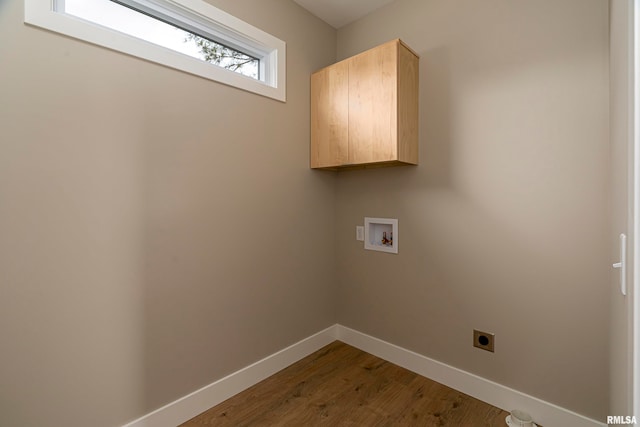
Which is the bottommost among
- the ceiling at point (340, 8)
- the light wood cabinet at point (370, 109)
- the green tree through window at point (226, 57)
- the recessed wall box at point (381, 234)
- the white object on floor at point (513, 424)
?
the white object on floor at point (513, 424)

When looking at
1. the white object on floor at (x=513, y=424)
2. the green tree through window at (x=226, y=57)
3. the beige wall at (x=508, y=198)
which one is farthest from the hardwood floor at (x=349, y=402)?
the green tree through window at (x=226, y=57)

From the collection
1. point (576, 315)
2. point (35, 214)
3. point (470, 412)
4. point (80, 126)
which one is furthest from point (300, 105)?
point (470, 412)

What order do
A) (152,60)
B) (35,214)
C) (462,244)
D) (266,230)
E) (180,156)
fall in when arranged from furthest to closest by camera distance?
(266,230), (462,244), (180,156), (152,60), (35,214)

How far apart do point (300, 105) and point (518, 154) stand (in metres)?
1.48

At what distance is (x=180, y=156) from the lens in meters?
1.65

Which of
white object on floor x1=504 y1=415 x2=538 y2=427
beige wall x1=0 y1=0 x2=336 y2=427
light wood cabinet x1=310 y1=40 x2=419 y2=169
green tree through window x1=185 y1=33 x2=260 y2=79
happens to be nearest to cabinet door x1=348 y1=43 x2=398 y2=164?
light wood cabinet x1=310 y1=40 x2=419 y2=169

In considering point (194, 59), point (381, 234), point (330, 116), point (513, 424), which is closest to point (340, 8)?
point (330, 116)

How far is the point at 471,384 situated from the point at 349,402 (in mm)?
769

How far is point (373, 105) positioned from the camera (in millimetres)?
1959

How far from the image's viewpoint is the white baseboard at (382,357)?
1579mm

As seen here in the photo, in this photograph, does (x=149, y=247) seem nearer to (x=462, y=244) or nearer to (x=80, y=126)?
(x=80, y=126)

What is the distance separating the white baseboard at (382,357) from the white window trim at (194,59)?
1818mm

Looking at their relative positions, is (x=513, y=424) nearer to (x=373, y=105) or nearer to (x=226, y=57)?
(x=373, y=105)

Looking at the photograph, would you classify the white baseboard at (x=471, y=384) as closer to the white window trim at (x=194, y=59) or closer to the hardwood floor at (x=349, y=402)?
the hardwood floor at (x=349, y=402)
